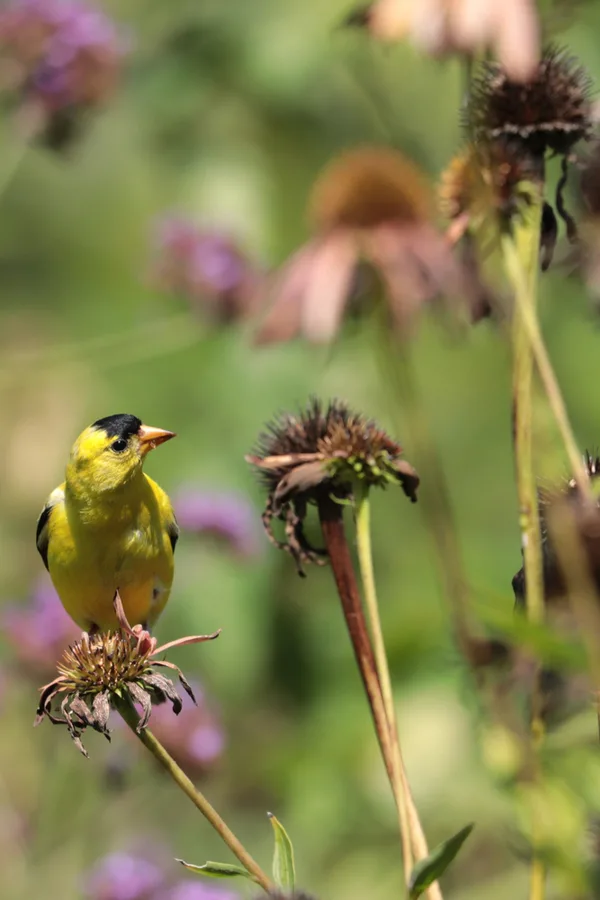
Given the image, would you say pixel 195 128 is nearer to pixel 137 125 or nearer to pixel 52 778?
pixel 137 125

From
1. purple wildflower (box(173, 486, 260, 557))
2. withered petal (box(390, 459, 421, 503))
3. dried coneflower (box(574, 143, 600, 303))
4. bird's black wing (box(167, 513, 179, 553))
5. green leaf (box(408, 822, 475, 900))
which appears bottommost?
green leaf (box(408, 822, 475, 900))

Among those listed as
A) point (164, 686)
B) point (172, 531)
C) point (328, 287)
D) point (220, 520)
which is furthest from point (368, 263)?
point (220, 520)

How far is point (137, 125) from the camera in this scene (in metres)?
4.21

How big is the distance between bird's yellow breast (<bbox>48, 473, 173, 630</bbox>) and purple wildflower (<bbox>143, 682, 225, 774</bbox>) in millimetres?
400

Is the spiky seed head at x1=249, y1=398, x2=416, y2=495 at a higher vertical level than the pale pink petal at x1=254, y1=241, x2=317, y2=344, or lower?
lower

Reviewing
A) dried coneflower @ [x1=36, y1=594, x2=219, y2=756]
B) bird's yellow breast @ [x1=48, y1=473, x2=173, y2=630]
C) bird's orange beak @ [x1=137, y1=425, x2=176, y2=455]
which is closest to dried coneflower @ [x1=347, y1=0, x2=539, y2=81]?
dried coneflower @ [x1=36, y1=594, x2=219, y2=756]

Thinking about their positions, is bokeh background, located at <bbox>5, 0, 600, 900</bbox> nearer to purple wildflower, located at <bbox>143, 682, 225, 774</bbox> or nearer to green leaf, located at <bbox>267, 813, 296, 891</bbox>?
purple wildflower, located at <bbox>143, 682, 225, 774</bbox>

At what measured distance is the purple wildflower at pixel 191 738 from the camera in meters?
2.15

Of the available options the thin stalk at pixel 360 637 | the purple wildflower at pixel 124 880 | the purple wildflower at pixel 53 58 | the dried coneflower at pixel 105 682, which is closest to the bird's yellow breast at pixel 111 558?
the purple wildflower at pixel 124 880

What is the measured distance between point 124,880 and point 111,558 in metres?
0.44

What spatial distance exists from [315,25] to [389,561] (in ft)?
5.05

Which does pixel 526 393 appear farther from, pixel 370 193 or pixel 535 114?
pixel 370 193

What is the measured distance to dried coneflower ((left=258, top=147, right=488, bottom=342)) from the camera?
123 cm

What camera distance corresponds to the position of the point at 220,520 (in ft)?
9.42
